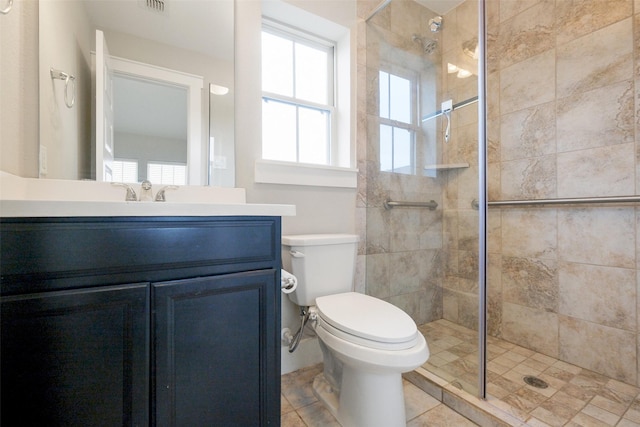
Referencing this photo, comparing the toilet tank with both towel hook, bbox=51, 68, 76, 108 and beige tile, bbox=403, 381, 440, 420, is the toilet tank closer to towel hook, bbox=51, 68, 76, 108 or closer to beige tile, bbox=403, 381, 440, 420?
beige tile, bbox=403, 381, 440, 420

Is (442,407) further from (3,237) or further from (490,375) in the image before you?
(3,237)

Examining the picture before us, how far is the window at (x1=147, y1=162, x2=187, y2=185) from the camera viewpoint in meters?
1.22

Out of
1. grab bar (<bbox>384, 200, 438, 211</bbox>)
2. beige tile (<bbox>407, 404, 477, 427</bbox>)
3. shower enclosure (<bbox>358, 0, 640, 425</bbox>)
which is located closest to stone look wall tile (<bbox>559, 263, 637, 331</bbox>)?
shower enclosure (<bbox>358, 0, 640, 425</bbox>)

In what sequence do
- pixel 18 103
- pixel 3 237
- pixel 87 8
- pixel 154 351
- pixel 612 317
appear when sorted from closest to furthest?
pixel 3 237
pixel 154 351
pixel 18 103
pixel 87 8
pixel 612 317

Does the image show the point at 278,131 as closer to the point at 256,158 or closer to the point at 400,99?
the point at 256,158

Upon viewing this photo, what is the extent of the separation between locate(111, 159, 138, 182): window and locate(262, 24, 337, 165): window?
2.13 ft

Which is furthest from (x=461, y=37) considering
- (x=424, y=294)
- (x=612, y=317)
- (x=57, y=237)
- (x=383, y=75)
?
(x=57, y=237)

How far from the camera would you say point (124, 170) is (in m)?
1.16

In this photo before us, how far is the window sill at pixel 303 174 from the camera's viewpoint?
1.46 metres

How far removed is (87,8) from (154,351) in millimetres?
1374

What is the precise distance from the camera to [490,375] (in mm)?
1428

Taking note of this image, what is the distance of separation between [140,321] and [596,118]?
2205mm

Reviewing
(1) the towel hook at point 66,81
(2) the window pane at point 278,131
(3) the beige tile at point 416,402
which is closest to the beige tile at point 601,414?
(3) the beige tile at point 416,402

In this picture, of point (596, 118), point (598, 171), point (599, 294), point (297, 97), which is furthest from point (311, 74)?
point (599, 294)
